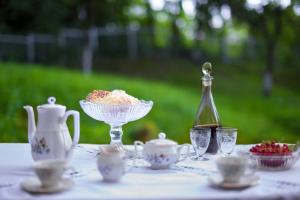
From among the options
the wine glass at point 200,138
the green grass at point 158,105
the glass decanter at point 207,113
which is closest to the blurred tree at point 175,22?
the green grass at point 158,105

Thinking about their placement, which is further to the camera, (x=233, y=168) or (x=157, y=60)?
(x=157, y=60)

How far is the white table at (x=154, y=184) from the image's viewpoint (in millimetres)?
1091

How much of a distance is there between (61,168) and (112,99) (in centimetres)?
47

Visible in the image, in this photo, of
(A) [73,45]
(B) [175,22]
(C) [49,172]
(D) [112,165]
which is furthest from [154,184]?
(B) [175,22]

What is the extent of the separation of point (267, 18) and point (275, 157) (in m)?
6.03

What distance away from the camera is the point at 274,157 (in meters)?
1.35

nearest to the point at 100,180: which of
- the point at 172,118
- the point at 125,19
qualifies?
the point at 172,118

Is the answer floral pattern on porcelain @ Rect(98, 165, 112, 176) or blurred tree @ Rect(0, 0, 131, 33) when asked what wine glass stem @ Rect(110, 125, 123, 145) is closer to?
floral pattern on porcelain @ Rect(98, 165, 112, 176)

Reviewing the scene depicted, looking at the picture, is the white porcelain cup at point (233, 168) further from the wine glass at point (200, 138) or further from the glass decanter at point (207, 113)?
the glass decanter at point (207, 113)

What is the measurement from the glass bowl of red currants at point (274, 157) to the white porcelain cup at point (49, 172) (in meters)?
0.54

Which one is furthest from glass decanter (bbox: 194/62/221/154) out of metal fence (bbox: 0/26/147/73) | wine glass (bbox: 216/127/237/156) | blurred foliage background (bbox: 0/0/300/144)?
metal fence (bbox: 0/26/147/73)

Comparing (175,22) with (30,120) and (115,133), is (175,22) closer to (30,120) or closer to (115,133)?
(115,133)

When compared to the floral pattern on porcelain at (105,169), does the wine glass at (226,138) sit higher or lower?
higher

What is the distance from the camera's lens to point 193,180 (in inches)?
49.4
